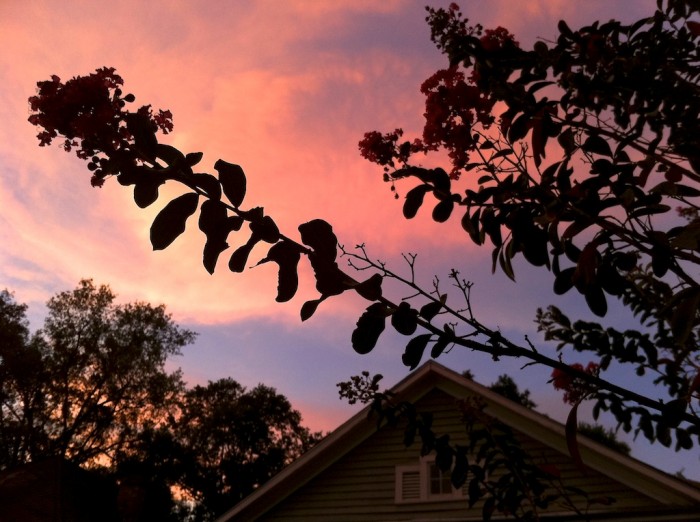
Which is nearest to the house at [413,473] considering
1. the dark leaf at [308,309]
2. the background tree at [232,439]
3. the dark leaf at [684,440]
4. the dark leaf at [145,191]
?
the dark leaf at [684,440]

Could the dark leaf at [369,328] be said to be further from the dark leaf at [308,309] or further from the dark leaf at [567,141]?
the dark leaf at [567,141]

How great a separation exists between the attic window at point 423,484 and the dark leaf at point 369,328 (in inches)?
327

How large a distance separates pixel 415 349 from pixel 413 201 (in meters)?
0.86

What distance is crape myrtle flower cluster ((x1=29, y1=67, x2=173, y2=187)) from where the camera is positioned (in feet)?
5.26

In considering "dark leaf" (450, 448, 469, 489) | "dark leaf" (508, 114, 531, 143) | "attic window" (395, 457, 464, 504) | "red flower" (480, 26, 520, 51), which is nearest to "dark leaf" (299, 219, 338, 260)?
"dark leaf" (508, 114, 531, 143)

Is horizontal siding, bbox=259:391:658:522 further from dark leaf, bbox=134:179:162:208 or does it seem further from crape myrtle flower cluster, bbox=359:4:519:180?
dark leaf, bbox=134:179:162:208

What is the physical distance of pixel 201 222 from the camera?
4.67ft

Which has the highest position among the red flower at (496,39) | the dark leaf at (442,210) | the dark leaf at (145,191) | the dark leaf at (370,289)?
the red flower at (496,39)

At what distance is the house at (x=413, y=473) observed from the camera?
27.0ft

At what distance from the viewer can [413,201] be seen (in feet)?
7.48

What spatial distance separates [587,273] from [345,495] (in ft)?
29.4

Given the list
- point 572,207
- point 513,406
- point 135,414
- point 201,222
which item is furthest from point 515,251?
point 135,414

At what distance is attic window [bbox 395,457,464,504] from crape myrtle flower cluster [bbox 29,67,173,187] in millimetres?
8598

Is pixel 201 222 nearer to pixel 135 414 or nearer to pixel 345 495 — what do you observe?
pixel 345 495
